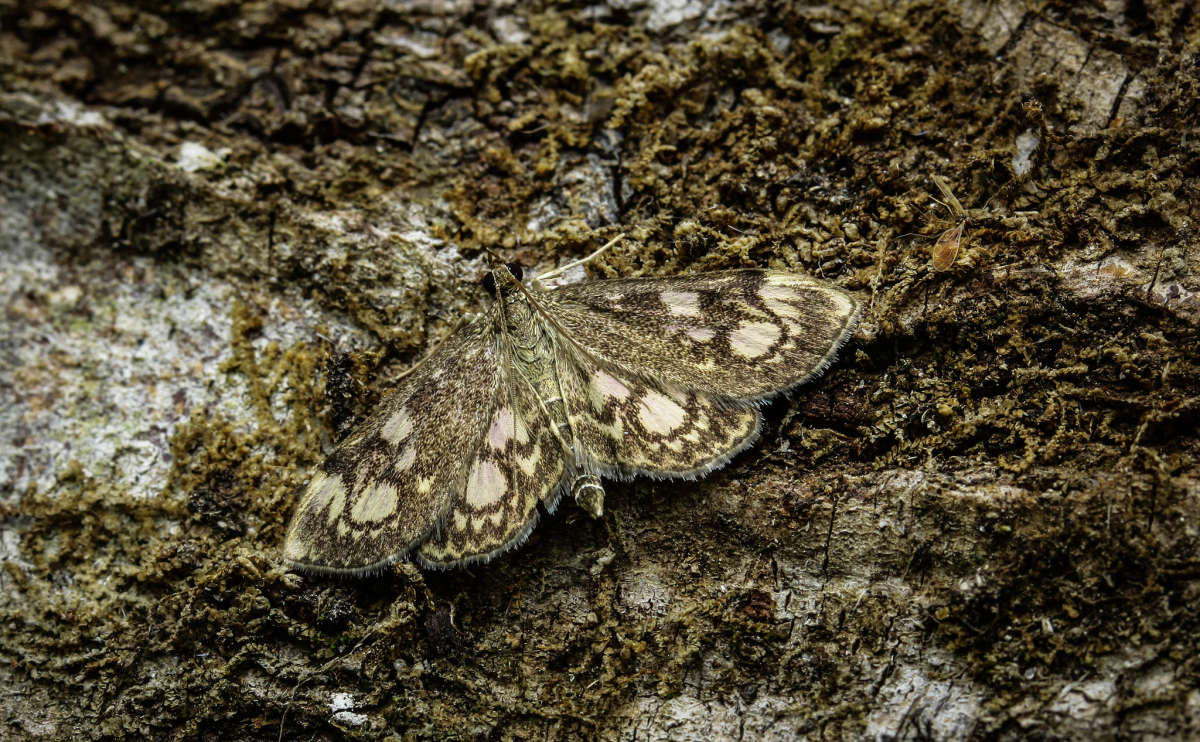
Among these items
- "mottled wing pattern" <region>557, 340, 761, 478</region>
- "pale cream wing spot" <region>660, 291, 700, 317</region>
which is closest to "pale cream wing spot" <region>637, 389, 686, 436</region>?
"mottled wing pattern" <region>557, 340, 761, 478</region>

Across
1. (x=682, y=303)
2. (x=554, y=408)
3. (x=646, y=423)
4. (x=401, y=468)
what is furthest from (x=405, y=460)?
(x=682, y=303)

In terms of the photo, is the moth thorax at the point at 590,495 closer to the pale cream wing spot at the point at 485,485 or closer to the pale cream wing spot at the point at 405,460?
the pale cream wing spot at the point at 485,485

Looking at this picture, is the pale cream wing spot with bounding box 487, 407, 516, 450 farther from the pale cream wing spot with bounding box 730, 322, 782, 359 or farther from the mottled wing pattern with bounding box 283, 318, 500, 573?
the pale cream wing spot with bounding box 730, 322, 782, 359

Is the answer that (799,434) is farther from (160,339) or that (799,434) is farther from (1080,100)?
(160,339)

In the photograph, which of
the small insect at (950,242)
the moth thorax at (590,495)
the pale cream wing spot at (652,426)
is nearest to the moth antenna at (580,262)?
the pale cream wing spot at (652,426)

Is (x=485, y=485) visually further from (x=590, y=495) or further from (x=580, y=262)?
(x=580, y=262)

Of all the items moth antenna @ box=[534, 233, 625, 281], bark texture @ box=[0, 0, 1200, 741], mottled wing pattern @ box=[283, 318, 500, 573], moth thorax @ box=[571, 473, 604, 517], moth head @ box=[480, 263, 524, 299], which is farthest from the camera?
moth antenna @ box=[534, 233, 625, 281]

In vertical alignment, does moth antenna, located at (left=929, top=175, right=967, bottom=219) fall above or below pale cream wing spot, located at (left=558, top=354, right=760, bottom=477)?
above
